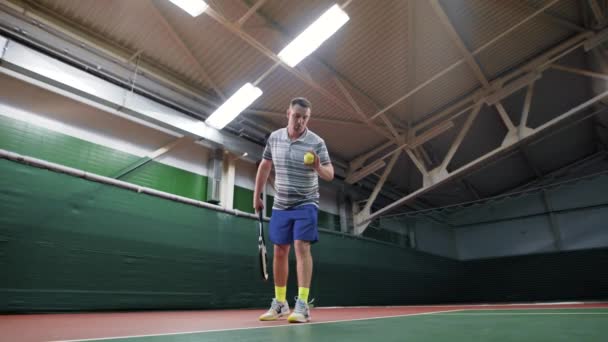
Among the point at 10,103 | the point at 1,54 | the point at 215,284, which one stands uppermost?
the point at 1,54

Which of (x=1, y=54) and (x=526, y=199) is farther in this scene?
(x=526, y=199)

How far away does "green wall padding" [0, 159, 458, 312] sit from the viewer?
2.56 meters

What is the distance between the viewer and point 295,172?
2.04m

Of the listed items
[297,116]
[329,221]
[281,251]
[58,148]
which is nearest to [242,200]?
[329,221]

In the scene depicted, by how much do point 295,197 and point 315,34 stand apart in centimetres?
267

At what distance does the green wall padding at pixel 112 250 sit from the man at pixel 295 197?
175 cm

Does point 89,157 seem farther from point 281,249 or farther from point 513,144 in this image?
point 513,144

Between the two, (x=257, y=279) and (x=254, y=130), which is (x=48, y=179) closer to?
(x=257, y=279)

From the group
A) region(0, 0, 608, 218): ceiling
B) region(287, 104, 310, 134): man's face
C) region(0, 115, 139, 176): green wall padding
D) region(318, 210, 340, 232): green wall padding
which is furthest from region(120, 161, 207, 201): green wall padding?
region(287, 104, 310, 134): man's face

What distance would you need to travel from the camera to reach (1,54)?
3.45m

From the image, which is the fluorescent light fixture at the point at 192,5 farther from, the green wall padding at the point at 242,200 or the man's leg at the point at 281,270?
the green wall padding at the point at 242,200

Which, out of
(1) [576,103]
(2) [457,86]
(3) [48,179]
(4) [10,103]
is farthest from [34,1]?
(1) [576,103]

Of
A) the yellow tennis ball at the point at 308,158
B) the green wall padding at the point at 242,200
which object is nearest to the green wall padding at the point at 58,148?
the green wall padding at the point at 242,200

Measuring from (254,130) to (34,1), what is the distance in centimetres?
316
